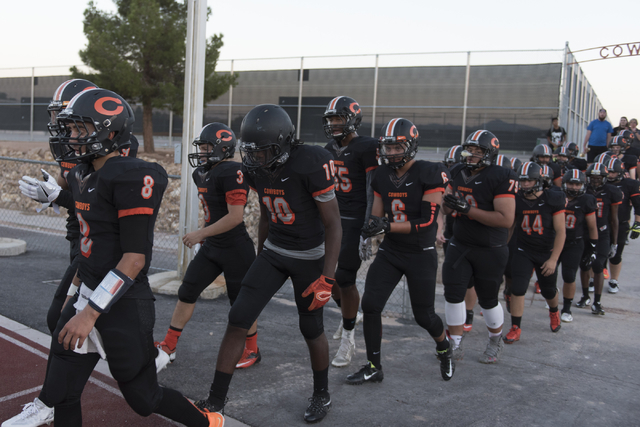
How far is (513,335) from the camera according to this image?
19.1 feet

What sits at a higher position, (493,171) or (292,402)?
(493,171)

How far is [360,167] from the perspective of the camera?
16.6 ft

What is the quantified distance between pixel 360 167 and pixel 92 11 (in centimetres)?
2199

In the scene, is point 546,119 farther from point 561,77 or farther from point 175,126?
point 175,126

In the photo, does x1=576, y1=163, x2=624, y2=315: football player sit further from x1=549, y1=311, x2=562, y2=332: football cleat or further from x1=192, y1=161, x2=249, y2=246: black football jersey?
x1=192, y1=161, x2=249, y2=246: black football jersey

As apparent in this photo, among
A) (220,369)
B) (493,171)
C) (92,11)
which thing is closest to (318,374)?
(220,369)

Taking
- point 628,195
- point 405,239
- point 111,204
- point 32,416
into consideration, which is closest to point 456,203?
point 405,239

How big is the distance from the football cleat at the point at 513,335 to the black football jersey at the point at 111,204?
14.1 ft

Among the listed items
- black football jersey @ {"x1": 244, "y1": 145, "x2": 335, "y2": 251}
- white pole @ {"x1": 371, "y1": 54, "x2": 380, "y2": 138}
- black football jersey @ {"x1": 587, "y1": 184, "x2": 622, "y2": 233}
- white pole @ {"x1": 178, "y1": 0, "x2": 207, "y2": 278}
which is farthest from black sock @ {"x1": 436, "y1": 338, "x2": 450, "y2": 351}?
white pole @ {"x1": 371, "y1": 54, "x2": 380, "y2": 138}

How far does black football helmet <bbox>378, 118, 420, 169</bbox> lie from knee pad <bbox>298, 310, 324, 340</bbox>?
145 cm

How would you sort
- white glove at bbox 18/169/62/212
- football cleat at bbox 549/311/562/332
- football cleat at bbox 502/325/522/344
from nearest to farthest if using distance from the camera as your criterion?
white glove at bbox 18/169/62/212 → football cleat at bbox 502/325/522/344 → football cleat at bbox 549/311/562/332

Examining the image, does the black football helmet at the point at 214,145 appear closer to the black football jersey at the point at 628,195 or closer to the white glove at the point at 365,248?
the white glove at the point at 365,248

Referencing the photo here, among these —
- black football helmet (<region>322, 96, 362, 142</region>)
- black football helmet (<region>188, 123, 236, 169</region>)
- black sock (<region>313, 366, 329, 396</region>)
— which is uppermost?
black football helmet (<region>322, 96, 362, 142</region>)

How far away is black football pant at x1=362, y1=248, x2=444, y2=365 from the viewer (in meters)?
4.40
